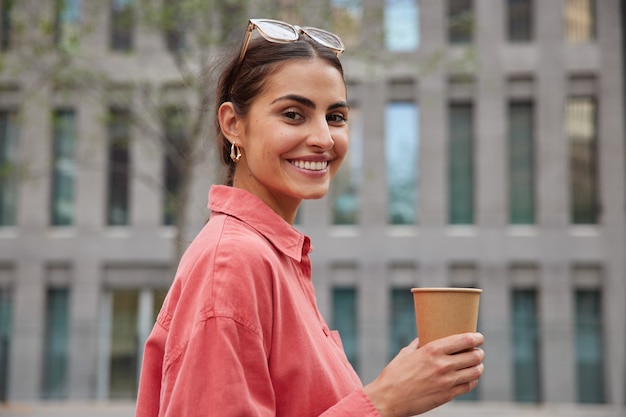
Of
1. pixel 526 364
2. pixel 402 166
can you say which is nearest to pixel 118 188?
pixel 402 166

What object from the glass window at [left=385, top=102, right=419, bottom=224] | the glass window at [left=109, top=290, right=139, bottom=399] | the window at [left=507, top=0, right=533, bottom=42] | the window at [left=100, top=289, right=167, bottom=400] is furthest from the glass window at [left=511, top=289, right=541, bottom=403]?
the glass window at [left=109, top=290, right=139, bottom=399]

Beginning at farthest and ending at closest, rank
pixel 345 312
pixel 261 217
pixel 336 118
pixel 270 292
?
1. pixel 345 312
2. pixel 336 118
3. pixel 261 217
4. pixel 270 292

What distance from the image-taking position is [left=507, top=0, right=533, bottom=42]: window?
2125 centimetres

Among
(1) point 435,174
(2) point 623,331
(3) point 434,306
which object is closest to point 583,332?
(2) point 623,331

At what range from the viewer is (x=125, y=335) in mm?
20484

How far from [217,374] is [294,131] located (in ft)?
2.02

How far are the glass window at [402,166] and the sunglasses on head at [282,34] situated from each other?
1918 centimetres

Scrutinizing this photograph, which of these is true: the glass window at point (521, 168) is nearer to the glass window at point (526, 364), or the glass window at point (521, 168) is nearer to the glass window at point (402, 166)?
the glass window at point (402, 166)

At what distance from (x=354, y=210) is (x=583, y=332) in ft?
21.6

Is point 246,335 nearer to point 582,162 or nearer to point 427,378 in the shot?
point 427,378

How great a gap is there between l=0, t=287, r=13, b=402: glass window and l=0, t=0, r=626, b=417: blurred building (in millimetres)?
55

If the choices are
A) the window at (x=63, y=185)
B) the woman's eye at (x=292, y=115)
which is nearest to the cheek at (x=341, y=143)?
the woman's eye at (x=292, y=115)

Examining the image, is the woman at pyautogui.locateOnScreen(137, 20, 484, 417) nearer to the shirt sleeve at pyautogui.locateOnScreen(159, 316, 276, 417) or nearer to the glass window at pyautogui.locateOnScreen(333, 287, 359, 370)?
the shirt sleeve at pyautogui.locateOnScreen(159, 316, 276, 417)

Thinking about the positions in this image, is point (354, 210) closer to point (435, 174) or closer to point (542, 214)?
point (435, 174)
